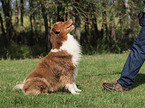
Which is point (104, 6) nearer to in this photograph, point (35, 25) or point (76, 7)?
point (76, 7)

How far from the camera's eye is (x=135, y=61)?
12.1ft

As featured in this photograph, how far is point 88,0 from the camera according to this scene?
34.4ft

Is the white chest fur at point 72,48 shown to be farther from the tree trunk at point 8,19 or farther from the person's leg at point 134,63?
the tree trunk at point 8,19

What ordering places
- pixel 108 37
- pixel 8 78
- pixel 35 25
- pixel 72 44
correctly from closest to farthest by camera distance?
1. pixel 72 44
2. pixel 8 78
3. pixel 108 37
4. pixel 35 25

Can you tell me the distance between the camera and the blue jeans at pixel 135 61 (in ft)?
12.0

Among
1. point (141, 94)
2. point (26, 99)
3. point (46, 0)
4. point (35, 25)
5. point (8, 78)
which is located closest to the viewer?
point (26, 99)

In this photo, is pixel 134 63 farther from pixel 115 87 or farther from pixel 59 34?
pixel 59 34

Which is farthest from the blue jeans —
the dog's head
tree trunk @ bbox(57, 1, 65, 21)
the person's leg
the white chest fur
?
tree trunk @ bbox(57, 1, 65, 21)

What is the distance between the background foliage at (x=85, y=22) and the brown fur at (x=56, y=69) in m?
5.82

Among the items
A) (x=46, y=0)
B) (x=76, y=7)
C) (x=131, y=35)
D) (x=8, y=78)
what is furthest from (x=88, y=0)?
(x=8, y=78)

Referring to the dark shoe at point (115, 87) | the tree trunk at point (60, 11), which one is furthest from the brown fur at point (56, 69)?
the tree trunk at point (60, 11)

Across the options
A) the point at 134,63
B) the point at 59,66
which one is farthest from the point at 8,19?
the point at 134,63

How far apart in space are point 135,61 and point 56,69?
1572 mm

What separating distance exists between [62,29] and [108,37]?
989 cm
